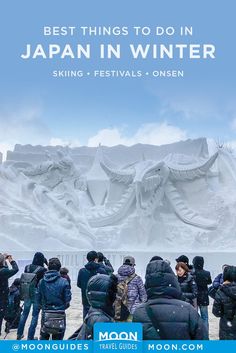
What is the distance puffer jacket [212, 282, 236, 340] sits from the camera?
3.86 meters

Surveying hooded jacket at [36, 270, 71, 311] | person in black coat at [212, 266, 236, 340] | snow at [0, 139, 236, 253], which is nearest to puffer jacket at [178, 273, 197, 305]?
person in black coat at [212, 266, 236, 340]

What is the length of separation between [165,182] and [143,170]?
105 centimetres

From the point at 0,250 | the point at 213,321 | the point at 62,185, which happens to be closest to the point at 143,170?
the point at 62,185

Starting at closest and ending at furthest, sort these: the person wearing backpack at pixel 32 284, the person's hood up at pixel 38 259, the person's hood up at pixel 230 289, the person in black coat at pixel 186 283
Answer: the person's hood up at pixel 230 289, the person in black coat at pixel 186 283, the person wearing backpack at pixel 32 284, the person's hood up at pixel 38 259

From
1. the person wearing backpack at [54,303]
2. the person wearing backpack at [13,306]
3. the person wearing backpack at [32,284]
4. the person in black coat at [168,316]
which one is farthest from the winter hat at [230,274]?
the person wearing backpack at [13,306]

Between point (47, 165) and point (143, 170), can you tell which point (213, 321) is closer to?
point (143, 170)

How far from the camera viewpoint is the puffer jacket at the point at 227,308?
12.7 ft

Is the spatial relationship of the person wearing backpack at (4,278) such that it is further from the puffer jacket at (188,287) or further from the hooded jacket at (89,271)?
the puffer jacket at (188,287)

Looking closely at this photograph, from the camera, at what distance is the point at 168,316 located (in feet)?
8.04

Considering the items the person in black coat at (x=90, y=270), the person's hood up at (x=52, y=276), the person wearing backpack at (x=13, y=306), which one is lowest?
the person wearing backpack at (x=13, y=306)

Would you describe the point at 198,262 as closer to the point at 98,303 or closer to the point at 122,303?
the point at 122,303

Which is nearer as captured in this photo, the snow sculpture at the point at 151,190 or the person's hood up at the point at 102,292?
the person's hood up at the point at 102,292

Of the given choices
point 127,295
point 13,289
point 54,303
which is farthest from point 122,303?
point 13,289

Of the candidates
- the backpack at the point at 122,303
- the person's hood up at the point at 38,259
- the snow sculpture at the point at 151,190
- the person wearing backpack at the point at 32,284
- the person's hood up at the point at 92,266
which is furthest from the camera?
the snow sculpture at the point at 151,190
